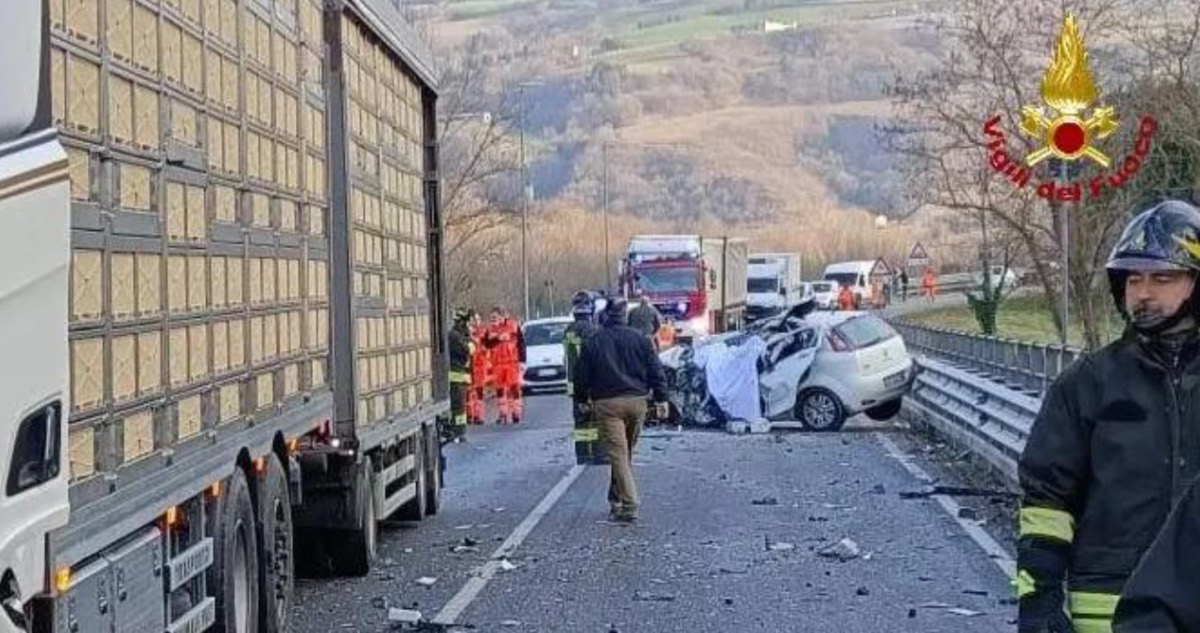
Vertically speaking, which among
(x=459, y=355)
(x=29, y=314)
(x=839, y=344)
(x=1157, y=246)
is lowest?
(x=459, y=355)

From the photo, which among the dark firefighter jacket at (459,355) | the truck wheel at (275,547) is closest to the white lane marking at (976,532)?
the truck wheel at (275,547)

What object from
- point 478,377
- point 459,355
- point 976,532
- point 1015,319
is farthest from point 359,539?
point 1015,319

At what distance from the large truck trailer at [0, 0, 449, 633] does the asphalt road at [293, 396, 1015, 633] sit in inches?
36.1

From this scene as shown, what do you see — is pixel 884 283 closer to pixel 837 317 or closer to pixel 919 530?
pixel 837 317

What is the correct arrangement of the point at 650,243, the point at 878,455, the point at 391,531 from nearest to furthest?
the point at 391,531 → the point at 878,455 → the point at 650,243

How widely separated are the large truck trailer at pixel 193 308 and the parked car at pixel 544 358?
25971 mm

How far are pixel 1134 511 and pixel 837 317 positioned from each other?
24352mm

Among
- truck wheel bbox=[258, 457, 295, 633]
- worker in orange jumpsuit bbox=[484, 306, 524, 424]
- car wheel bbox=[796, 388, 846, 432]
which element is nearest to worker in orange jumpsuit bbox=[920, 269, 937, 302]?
worker in orange jumpsuit bbox=[484, 306, 524, 424]

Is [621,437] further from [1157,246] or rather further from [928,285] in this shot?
[928,285]

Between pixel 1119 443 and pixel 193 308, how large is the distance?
Result: 4.41 meters

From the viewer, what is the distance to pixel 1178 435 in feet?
17.6

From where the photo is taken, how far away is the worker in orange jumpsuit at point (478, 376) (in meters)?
33.4

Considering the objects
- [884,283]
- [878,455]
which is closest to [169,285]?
[878,455]

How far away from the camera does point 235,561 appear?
393 inches
